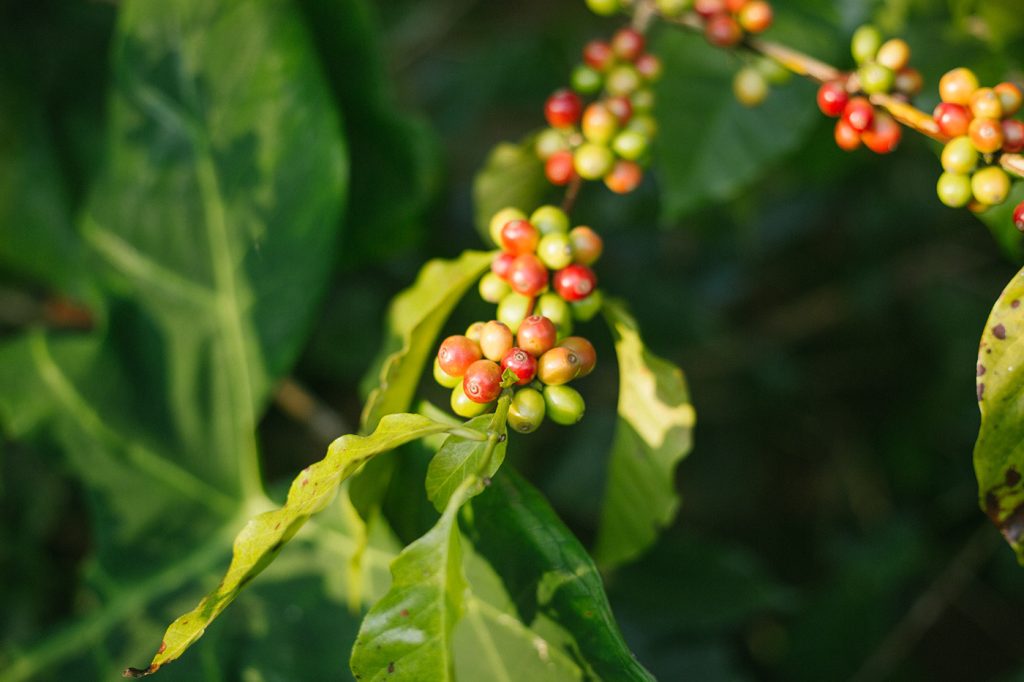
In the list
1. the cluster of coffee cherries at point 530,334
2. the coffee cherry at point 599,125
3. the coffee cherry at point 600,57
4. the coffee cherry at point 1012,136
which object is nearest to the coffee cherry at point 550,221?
the cluster of coffee cherries at point 530,334

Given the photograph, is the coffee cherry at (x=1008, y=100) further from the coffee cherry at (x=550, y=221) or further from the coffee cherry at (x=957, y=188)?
the coffee cherry at (x=550, y=221)

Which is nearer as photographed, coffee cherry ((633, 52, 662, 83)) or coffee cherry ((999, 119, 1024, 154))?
coffee cherry ((999, 119, 1024, 154))

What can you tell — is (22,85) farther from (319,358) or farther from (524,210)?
(524,210)

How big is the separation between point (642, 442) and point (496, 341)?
8.0 inches

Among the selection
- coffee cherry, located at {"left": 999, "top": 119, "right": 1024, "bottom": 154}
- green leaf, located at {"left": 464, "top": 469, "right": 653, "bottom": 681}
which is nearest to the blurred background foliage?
green leaf, located at {"left": 464, "top": 469, "right": 653, "bottom": 681}

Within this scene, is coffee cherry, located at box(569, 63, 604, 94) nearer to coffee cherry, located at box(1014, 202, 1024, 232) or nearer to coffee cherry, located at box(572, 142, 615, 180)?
coffee cherry, located at box(572, 142, 615, 180)

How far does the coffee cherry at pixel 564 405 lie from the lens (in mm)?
591

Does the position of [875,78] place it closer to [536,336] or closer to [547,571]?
[536,336]

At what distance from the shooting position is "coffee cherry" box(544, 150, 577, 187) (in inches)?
31.7

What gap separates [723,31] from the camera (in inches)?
31.4

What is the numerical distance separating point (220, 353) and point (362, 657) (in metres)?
0.60

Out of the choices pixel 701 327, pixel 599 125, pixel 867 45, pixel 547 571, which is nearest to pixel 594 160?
pixel 599 125

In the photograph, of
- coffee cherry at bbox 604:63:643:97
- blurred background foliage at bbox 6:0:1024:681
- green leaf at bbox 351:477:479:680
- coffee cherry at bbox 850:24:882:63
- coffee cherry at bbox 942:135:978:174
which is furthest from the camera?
blurred background foliage at bbox 6:0:1024:681

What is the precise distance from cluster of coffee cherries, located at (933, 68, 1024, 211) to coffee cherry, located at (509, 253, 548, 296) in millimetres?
308
